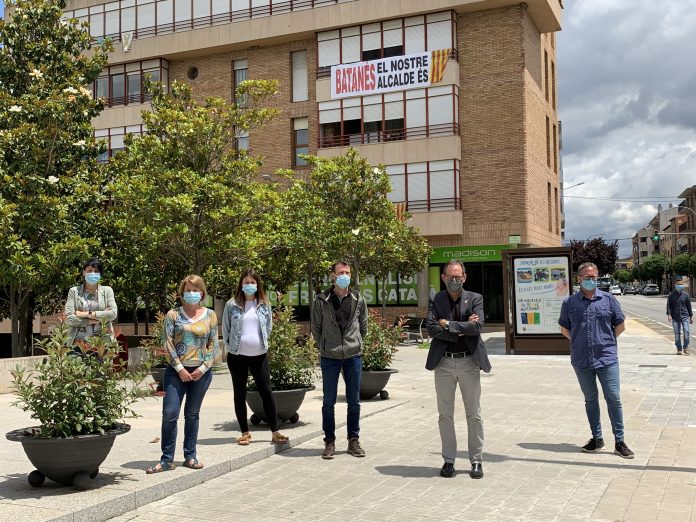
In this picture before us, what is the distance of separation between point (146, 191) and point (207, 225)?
4.75ft

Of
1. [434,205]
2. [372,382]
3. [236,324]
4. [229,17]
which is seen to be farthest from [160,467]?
[229,17]

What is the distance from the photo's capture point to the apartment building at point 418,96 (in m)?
31.2

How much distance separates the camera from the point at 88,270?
873 centimetres

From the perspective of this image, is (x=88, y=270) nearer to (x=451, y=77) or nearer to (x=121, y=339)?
(x=121, y=339)

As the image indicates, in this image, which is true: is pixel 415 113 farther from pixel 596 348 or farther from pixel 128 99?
pixel 596 348

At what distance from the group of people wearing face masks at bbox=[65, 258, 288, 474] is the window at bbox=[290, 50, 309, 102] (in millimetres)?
27085

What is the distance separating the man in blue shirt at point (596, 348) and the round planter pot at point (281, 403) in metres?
3.10

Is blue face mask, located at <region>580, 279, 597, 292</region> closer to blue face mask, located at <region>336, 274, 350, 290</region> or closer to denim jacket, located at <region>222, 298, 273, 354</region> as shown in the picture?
blue face mask, located at <region>336, 274, 350, 290</region>

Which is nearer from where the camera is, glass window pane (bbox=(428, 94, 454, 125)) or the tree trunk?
the tree trunk

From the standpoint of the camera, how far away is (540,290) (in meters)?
18.9

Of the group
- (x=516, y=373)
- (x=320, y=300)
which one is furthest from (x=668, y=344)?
(x=320, y=300)

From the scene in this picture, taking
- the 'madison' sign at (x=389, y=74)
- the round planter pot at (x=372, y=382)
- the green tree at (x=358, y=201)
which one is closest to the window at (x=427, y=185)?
the 'madison' sign at (x=389, y=74)

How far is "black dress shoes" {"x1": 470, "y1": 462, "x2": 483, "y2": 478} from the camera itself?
247 inches

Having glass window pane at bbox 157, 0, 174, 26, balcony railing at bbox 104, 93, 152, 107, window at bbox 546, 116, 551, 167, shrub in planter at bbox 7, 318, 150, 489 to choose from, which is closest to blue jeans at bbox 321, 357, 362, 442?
shrub in planter at bbox 7, 318, 150, 489
